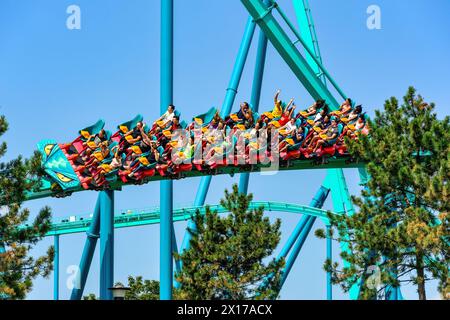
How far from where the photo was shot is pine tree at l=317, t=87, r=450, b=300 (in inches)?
432

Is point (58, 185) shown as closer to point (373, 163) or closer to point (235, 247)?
point (235, 247)

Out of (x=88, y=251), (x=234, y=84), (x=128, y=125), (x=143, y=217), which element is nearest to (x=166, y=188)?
(x=128, y=125)

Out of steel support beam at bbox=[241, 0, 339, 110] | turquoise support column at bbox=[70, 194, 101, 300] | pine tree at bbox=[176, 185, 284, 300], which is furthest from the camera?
turquoise support column at bbox=[70, 194, 101, 300]

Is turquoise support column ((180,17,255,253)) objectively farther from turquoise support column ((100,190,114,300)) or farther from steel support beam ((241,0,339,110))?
turquoise support column ((100,190,114,300))

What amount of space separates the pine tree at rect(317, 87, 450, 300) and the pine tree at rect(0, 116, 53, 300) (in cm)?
342

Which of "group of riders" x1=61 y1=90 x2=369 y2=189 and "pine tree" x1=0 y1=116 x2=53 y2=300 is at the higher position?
"group of riders" x1=61 y1=90 x2=369 y2=189

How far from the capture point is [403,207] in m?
11.6

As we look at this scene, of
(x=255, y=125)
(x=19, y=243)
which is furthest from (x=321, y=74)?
(x=19, y=243)

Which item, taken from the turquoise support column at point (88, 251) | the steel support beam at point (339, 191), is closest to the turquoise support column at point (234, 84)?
the turquoise support column at point (88, 251)

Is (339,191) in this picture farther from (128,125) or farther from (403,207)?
(403,207)

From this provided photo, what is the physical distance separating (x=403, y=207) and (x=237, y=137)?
9.62ft

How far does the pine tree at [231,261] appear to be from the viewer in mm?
13000

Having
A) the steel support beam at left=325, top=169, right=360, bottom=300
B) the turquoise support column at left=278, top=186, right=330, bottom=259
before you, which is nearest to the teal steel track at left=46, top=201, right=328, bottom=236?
the turquoise support column at left=278, top=186, right=330, bottom=259
